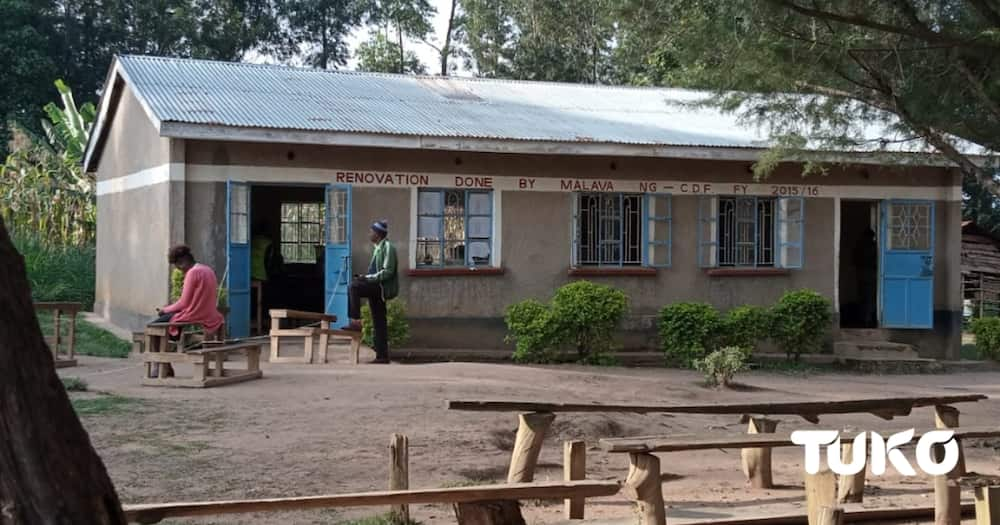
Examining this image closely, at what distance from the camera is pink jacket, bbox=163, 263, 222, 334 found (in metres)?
11.6

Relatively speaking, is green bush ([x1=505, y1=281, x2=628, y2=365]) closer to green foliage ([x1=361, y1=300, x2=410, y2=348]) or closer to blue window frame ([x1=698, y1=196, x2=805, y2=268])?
green foliage ([x1=361, y1=300, x2=410, y2=348])

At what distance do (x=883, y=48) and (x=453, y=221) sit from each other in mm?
7101

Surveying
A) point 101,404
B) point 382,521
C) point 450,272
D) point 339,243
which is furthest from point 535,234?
point 382,521

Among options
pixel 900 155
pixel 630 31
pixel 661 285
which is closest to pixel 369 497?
pixel 630 31

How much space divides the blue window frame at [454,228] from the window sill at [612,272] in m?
1.26

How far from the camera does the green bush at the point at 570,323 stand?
1548cm

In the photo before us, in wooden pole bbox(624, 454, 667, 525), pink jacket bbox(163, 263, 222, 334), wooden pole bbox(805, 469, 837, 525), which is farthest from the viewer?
pink jacket bbox(163, 263, 222, 334)

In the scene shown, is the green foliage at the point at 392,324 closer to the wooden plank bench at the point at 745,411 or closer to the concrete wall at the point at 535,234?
the concrete wall at the point at 535,234

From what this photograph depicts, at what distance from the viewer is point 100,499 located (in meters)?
3.82

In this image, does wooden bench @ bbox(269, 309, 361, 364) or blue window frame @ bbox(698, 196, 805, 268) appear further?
blue window frame @ bbox(698, 196, 805, 268)

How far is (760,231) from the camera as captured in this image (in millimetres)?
17625

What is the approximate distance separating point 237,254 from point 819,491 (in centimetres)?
989

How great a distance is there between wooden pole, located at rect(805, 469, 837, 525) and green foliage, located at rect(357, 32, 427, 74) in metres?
29.6

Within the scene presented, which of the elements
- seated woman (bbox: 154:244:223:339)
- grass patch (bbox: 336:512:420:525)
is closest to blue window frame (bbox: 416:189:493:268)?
seated woman (bbox: 154:244:223:339)
